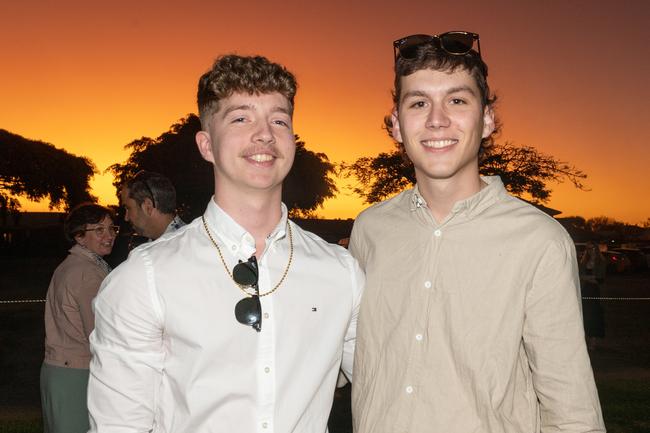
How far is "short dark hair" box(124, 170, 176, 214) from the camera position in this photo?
19.8 ft

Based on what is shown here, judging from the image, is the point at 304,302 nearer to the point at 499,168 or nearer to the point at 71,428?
the point at 71,428

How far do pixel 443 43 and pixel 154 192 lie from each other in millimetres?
4231

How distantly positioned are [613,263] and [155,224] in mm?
31486

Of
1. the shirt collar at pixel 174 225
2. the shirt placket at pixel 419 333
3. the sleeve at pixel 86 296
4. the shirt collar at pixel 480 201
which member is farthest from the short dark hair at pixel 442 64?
the shirt collar at pixel 174 225

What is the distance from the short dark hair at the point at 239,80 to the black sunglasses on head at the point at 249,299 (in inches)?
28.9

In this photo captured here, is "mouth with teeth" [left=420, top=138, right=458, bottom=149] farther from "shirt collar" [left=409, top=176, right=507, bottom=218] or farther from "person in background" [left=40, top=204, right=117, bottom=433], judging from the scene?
"person in background" [left=40, top=204, right=117, bottom=433]

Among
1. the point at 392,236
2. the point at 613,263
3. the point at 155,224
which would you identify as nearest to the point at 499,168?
the point at 613,263

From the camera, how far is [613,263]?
31.4m

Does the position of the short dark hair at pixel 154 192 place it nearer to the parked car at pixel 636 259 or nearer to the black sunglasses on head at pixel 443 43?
the black sunglasses on head at pixel 443 43

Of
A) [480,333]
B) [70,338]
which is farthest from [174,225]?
[480,333]

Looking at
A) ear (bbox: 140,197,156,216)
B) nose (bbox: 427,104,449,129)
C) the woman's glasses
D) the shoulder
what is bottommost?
the woman's glasses

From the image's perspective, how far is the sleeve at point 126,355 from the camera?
206cm

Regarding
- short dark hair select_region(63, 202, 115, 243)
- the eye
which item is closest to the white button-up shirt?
the eye

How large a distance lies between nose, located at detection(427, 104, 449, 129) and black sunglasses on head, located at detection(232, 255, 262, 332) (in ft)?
3.35
